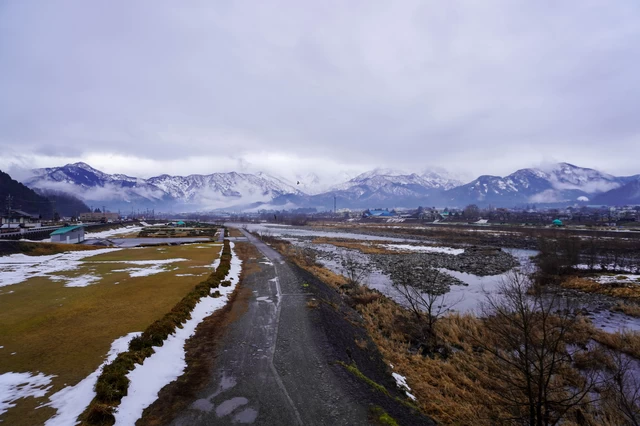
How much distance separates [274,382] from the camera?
861 cm

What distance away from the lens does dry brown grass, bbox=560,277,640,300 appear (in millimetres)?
22617

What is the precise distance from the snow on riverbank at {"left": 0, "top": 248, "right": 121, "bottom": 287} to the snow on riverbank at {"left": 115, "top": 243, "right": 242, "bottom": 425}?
18.3 meters

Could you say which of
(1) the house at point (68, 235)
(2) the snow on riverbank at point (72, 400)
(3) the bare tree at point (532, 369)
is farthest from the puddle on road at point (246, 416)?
(1) the house at point (68, 235)

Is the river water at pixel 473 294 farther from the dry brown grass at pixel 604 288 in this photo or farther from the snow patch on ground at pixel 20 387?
the snow patch on ground at pixel 20 387

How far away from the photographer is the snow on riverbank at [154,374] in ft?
23.9

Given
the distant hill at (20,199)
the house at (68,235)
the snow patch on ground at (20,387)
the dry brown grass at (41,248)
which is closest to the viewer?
the snow patch on ground at (20,387)

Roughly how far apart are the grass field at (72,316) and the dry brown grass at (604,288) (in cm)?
3080

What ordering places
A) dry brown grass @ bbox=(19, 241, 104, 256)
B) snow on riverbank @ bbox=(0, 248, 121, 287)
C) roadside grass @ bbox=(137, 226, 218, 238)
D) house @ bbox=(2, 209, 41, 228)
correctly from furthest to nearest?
1. house @ bbox=(2, 209, 41, 228)
2. roadside grass @ bbox=(137, 226, 218, 238)
3. dry brown grass @ bbox=(19, 241, 104, 256)
4. snow on riverbank @ bbox=(0, 248, 121, 287)

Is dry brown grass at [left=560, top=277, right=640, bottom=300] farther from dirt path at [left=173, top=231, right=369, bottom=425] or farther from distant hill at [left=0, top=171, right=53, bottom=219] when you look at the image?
distant hill at [left=0, top=171, right=53, bottom=219]

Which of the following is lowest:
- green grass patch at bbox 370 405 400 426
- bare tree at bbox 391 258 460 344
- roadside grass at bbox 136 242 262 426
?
bare tree at bbox 391 258 460 344

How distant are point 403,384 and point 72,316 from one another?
14675 mm

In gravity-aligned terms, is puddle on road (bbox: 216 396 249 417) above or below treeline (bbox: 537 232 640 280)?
above

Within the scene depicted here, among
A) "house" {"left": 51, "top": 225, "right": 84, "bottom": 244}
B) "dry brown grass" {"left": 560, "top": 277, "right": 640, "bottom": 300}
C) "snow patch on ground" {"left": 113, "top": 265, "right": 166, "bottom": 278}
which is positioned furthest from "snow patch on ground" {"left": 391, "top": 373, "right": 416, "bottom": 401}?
"house" {"left": 51, "top": 225, "right": 84, "bottom": 244}

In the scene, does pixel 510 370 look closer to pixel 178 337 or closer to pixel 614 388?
pixel 614 388
